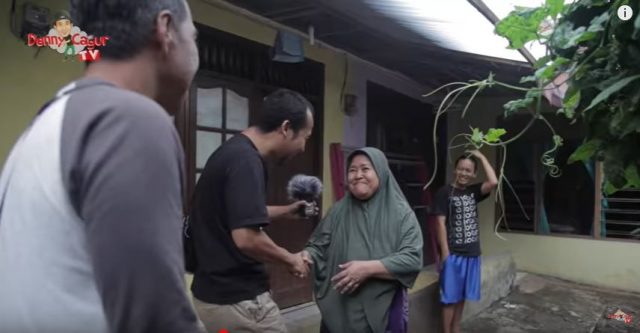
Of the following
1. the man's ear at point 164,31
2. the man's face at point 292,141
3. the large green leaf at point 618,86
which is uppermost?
the man's ear at point 164,31

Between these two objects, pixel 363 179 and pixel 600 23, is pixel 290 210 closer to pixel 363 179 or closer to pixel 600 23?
pixel 363 179

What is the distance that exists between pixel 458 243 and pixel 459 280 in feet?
1.08

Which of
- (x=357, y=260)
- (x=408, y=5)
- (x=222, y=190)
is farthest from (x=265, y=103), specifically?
(x=408, y=5)

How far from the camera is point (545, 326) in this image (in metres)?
5.18

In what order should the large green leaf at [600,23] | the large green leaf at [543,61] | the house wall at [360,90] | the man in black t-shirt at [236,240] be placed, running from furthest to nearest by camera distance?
the house wall at [360,90] → the man in black t-shirt at [236,240] → the large green leaf at [543,61] → the large green leaf at [600,23]

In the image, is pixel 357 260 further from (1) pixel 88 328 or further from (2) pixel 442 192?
(2) pixel 442 192

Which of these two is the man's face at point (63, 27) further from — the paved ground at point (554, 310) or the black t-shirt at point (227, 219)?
the paved ground at point (554, 310)

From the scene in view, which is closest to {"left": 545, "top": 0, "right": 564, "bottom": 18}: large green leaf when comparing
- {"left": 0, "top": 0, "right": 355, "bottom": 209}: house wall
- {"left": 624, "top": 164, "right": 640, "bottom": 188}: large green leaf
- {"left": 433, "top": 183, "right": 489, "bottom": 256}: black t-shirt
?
{"left": 624, "top": 164, "right": 640, "bottom": 188}: large green leaf

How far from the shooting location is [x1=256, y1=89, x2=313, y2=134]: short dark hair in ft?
6.71

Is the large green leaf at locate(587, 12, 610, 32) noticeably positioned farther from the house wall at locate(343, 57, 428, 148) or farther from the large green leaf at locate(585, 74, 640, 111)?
the house wall at locate(343, 57, 428, 148)

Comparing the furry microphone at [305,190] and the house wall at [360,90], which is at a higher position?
the house wall at [360,90]

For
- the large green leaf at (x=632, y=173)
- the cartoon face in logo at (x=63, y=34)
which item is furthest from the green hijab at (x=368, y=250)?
the cartoon face in logo at (x=63, y=34)

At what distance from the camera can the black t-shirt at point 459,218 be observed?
14.5 ft

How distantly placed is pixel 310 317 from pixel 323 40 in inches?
99.3
